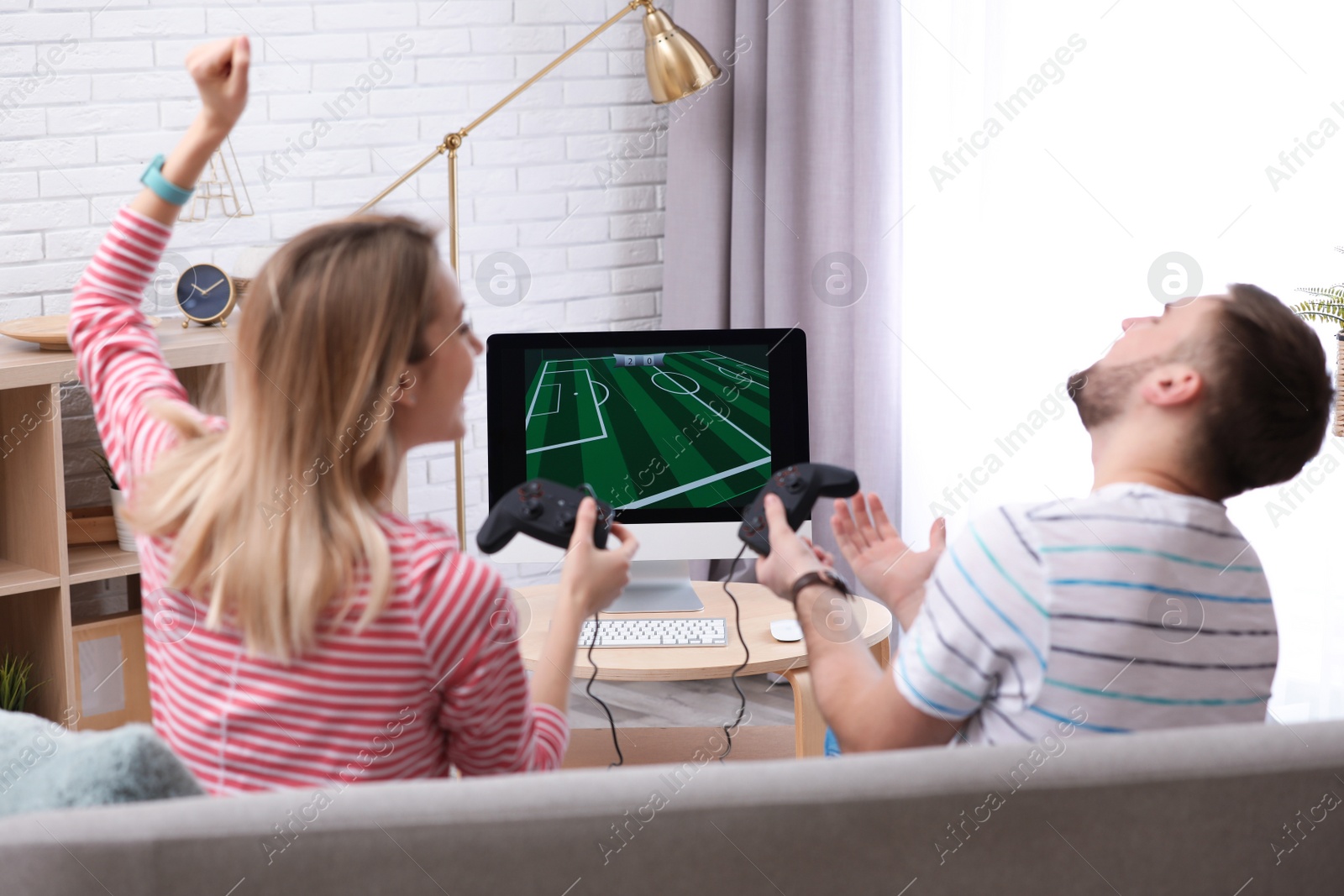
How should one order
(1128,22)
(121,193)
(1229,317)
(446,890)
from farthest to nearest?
1. (121,193)
2. (1128,22)
3. (1229,317)
4. (446,890)

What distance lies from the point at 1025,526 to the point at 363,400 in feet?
1.96

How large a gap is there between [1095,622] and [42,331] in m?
2.15

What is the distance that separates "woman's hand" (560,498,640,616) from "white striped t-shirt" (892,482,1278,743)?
0.33 m

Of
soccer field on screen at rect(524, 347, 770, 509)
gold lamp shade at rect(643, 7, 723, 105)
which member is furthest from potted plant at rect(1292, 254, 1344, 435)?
gold lamp shade at rect(643, 7, 723, 105)

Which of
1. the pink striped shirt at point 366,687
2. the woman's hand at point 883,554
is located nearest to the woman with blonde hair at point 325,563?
the pink striped shirt at point 366,687

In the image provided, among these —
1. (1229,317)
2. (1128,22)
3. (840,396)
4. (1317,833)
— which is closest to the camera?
(1317,833)

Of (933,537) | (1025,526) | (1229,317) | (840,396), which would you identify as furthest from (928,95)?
(1025,526)

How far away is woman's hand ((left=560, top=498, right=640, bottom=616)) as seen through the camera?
127 centimetres

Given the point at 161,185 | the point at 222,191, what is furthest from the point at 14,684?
the point at 161,185

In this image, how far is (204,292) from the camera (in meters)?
2.64

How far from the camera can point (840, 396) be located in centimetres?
320

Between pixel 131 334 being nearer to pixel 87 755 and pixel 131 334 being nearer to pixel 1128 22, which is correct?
pixel 87 755

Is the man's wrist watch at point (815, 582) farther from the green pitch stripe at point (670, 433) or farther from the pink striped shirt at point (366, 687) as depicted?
the green pitch stripe at point (670, 433)

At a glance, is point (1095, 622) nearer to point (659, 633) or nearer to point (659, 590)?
point (659, 633)
